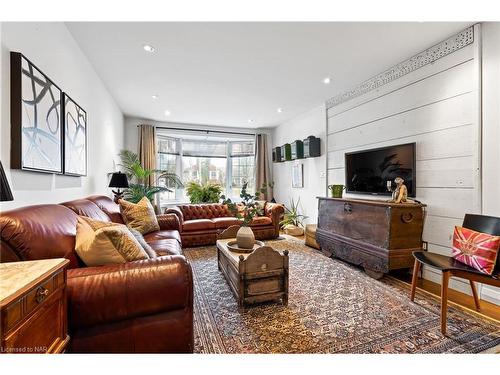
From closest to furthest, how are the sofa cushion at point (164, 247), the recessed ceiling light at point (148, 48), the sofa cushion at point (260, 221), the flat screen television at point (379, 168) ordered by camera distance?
1. the sofa cushion at point (164, 247)
2. the recessed ceiling light at point (148, 48)
3. the flat screen television at point (379, 168)
4. the sofa cushion at point (260, 221)

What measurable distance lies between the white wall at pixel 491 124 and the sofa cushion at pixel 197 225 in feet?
11.7

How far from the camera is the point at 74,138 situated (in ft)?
7.72

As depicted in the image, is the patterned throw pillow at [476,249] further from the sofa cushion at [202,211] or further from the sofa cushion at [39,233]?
the sofa cushion at [202,211]

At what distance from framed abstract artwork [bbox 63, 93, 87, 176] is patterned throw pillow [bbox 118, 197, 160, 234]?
2.00 ft

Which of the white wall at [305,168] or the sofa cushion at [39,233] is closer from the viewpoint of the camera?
the sofa cushion at [39,233]

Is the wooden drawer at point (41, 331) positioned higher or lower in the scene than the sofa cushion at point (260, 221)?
higher

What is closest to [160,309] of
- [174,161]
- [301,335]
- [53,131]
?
[301,335]

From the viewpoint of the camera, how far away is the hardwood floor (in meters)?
2.00

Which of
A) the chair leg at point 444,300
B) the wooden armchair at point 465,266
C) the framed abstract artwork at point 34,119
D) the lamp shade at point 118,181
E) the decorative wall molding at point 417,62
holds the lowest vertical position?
the chair leg at point 444,300

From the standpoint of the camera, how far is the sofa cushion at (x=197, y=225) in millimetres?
4102

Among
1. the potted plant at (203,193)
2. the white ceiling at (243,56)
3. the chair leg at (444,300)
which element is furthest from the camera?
the potted plant at (203,193)

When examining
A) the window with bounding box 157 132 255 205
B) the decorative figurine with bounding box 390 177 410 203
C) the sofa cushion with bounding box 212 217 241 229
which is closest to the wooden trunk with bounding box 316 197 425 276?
the decorative figurine with bounding box 390 177 410 203

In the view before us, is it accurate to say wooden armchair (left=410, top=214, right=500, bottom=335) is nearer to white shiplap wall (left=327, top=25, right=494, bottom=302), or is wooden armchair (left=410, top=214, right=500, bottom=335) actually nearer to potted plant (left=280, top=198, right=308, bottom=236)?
white shiplap wall (left=327, top=25, right=494, bottom=302)

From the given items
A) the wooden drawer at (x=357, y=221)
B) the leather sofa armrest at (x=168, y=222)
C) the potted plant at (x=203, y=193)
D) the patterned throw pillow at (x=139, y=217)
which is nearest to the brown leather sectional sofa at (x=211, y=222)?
the potted plant at (x=203, y=193)
